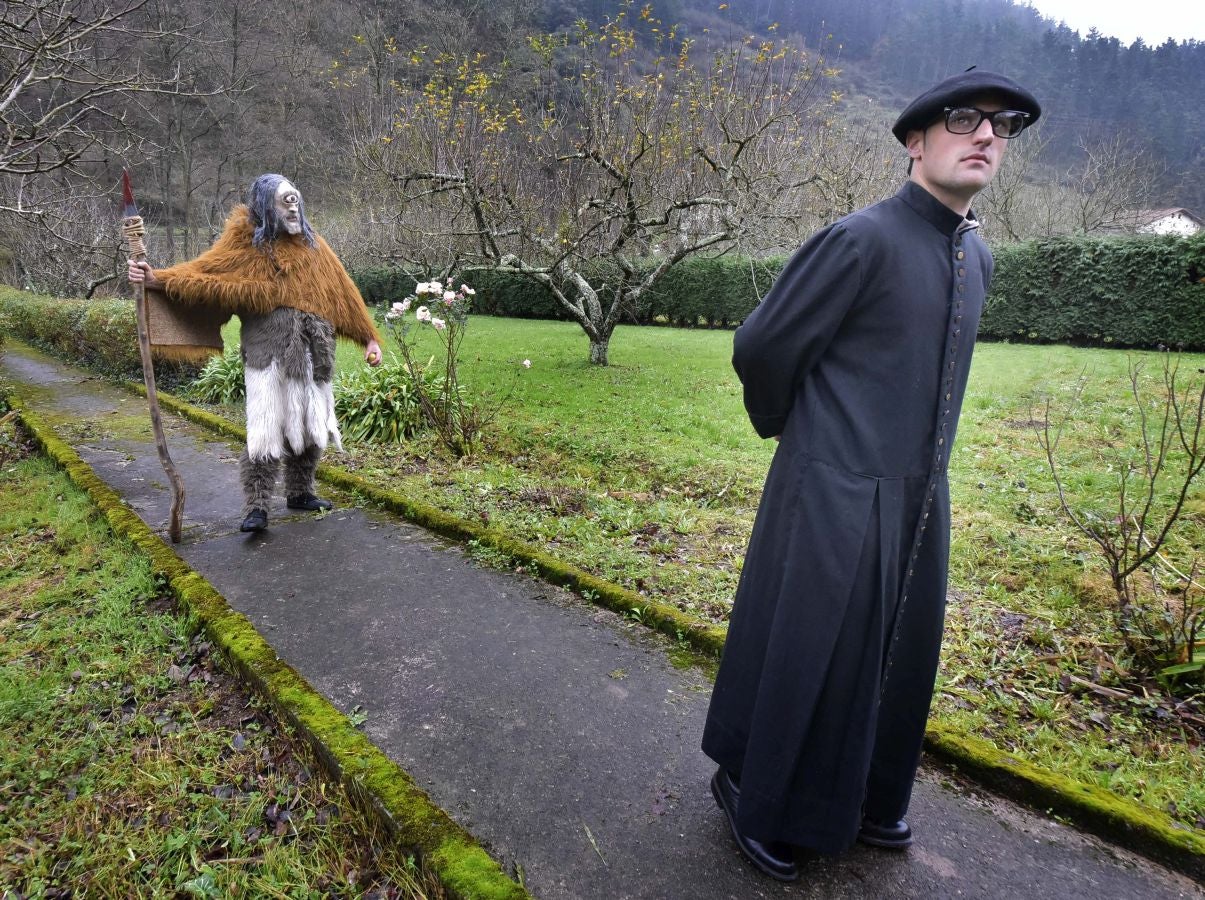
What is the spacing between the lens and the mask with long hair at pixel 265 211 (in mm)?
4059

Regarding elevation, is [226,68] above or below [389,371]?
above

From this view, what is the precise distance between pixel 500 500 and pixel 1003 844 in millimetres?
3789

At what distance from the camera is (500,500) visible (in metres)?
5.19

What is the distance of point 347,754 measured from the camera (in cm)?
229

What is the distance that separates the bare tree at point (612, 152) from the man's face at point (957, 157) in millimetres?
8854

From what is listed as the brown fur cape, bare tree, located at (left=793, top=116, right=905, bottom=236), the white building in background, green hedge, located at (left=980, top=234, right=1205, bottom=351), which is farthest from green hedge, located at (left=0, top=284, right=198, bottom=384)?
the white building in background

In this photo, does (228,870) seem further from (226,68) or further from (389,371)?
(226,68)

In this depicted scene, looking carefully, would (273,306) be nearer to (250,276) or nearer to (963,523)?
(250,276)

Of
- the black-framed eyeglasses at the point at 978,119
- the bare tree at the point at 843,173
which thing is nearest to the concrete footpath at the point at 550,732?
the black-framed eyeglasses at the point at 978,119

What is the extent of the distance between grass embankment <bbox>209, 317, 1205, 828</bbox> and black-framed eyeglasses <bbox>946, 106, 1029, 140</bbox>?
2200 mm

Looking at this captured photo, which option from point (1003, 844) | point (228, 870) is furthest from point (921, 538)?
point (228, 870)

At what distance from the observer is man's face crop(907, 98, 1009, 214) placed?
65.9 inches

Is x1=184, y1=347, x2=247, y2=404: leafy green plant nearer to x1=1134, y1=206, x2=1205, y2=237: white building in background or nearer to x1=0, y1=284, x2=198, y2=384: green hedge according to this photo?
x1=0, y1=284, x2=198, y2=384: green hedge

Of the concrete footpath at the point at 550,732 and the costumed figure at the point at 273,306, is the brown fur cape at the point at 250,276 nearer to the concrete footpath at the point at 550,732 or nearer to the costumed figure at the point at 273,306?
the costumed figure at the point at 273,306
